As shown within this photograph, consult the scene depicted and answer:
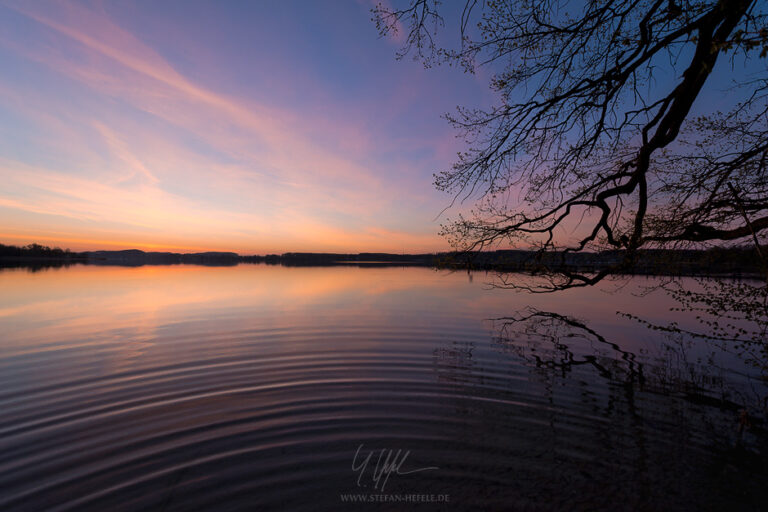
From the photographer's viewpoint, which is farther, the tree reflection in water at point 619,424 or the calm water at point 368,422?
the tree reflection in water at point 619,424

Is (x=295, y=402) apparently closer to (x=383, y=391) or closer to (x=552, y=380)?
(x=383, y=391)

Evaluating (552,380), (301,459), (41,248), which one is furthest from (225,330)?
(41,248)

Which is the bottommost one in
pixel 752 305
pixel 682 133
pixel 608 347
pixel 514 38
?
pixel 608 347

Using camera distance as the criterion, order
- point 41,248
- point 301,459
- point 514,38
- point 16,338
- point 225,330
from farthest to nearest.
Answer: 1. point 41,248
2. point 225,330
3. point 16,338
4. point 514,38
5. point 301,459

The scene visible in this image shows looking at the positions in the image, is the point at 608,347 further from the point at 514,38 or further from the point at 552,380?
the point at 514,38

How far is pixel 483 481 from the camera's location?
611 centimetres

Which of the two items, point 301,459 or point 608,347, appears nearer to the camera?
point 301,459

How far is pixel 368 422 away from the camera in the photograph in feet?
27.3

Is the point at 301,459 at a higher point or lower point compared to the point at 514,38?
lower

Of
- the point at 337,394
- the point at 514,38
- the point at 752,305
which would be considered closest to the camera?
the point at 514,38

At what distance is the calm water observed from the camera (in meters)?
5.81

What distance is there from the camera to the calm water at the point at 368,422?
5812 millimetres

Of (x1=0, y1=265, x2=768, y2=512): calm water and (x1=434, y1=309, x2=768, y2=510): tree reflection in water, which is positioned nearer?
(x1=0, y1=265, x2=768, y2=512): calm water

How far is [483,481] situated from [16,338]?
22.0 metres
